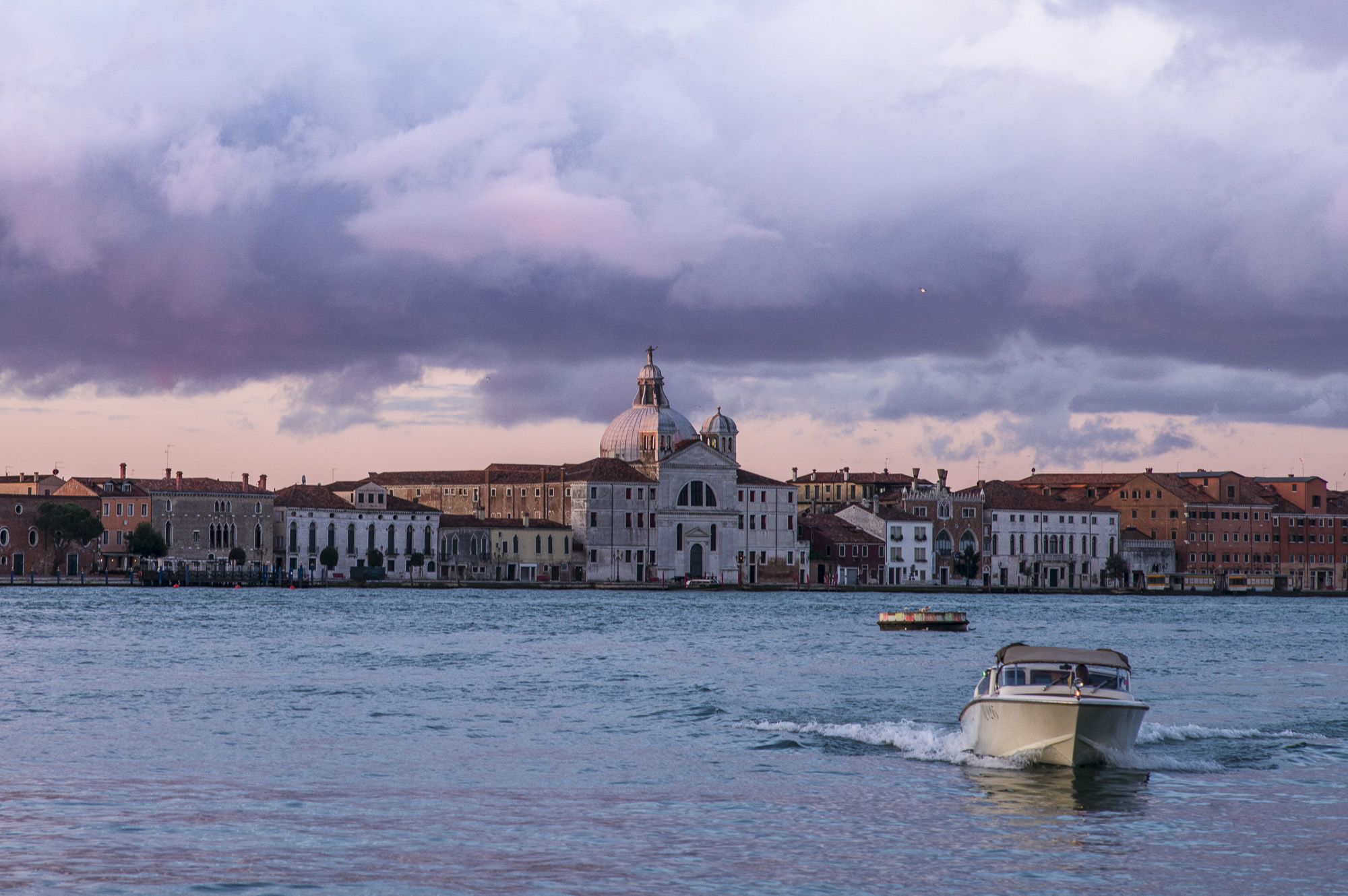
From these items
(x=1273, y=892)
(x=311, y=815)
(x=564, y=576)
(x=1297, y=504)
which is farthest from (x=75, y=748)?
(x=1297, y=504)

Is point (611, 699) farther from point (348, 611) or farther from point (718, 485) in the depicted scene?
point (718, 485)

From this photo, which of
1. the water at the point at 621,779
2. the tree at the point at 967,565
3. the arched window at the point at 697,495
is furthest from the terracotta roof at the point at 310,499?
the water at the point at 621,779

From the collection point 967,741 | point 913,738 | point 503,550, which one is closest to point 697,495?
point 503,550

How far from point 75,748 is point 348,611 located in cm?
4249

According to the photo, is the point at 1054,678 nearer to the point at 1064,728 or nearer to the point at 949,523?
the point at 1064,728

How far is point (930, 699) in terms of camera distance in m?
28.4

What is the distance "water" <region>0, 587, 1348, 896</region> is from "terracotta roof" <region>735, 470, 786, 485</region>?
2619 inches

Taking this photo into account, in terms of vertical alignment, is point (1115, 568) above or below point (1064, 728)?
above

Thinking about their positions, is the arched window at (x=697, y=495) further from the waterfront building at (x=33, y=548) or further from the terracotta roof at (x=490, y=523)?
the waterfront building at (x=33, y=548)

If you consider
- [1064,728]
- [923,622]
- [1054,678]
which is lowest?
[923,622]

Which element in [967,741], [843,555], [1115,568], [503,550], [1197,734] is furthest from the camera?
[1115,568]

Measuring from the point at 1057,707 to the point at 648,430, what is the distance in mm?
89062

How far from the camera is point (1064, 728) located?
18.2 metres

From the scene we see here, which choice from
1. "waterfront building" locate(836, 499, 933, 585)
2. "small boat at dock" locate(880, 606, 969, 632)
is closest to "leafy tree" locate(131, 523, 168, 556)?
"small boat at dock" locate(880, 606, 969, 632)
